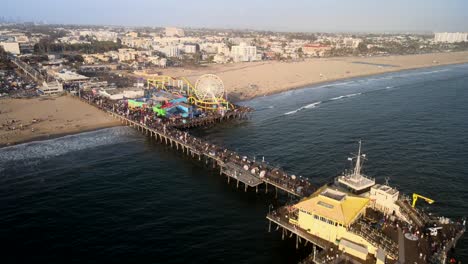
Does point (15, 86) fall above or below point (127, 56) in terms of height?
below

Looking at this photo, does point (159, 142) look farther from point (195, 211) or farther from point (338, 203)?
point (338, 203)

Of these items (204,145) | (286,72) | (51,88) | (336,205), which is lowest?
(204,145)

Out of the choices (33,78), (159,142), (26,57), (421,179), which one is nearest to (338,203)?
(421,179)

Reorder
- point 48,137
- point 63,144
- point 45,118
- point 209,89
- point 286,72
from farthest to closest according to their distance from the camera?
point 286,72 → point 209,89 → point 45,118 → point 48,137 → point 63,144

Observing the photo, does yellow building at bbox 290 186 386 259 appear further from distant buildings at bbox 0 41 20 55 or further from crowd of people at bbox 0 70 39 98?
distant buildings at bbox 0 41 20 55

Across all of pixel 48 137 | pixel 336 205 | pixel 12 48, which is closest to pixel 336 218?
pixel 336 205

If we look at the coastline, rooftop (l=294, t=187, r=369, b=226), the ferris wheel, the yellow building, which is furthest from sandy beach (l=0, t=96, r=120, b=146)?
rooftop (l=294, t=187, r=369, b=226)

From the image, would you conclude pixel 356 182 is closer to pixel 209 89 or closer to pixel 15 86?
pixel 209 89
